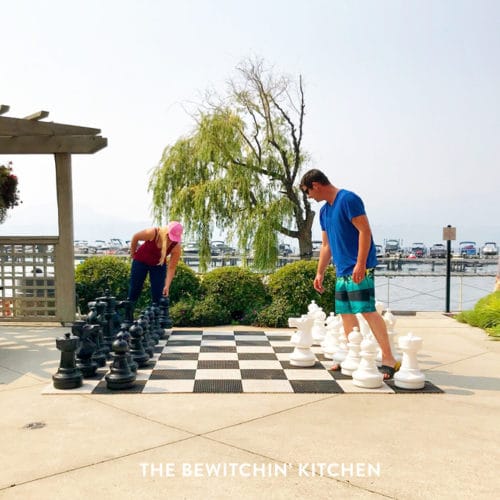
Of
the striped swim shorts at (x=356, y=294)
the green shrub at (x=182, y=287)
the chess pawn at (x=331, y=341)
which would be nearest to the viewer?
the striped swim shorts at (x=356, y=294)

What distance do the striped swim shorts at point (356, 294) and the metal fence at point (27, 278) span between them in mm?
3866

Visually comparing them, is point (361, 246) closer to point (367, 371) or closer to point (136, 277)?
point (367, 371)

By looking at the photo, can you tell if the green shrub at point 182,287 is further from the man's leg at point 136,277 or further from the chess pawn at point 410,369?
the chess pawn at point 410,369

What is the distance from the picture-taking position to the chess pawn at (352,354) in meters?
3.64

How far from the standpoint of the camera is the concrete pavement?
78.5 inches

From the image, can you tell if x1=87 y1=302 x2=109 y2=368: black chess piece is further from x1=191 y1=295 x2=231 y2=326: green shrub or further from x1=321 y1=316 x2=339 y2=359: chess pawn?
x1=191 y1=295 x2=231 y2=326: green shrub

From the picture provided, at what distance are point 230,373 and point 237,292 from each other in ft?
9.83

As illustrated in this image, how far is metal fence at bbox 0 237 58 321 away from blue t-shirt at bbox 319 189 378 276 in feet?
12.5

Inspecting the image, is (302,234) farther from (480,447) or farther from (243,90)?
(480,447)

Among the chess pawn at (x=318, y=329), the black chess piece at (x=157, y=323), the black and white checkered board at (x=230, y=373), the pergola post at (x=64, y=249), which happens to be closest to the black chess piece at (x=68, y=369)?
the black and white checkered board at (x=230, y=373)

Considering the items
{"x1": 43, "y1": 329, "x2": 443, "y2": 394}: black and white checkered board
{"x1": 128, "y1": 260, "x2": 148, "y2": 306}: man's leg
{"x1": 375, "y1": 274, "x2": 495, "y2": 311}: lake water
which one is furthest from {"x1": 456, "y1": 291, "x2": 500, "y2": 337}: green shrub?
{"x1": 128, "y1": 260, "x2": 148, "y2": 306}: man's leg

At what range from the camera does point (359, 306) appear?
143 inches

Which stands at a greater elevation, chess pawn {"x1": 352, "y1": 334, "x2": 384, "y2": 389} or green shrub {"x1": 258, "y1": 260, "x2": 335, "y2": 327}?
green shrub {"x1": 258, "y1": 260, "x2": 335, "y2": 327}

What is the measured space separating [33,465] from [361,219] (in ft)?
7.80
